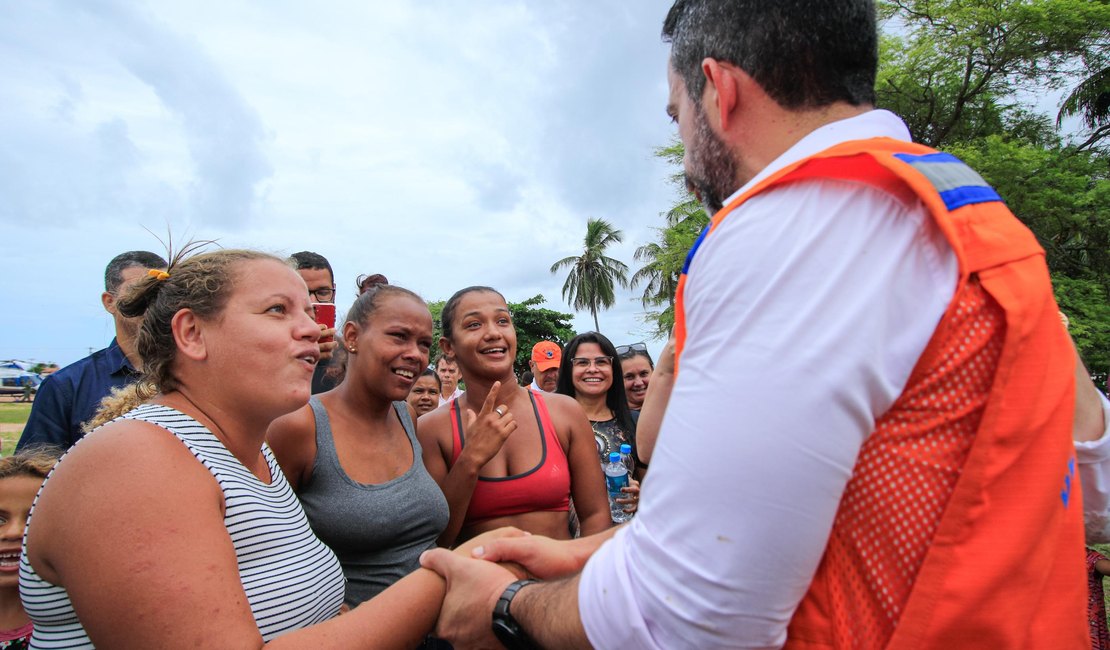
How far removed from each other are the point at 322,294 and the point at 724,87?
4.45 meters

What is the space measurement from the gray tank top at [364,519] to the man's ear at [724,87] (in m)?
2.00

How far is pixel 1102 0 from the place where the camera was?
15.3m

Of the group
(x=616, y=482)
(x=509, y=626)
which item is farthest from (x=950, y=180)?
(x=616, y=482)

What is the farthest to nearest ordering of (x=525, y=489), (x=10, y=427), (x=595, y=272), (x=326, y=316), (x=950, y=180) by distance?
1. (x=595, y=272)
2. (x=10, y=427)
3. (x=326, y=316)
4. (x=525, y=489)
5. (x=950, y=180)

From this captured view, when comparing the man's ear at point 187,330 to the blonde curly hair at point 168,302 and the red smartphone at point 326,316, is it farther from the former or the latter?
the red smartphone at point 326,316

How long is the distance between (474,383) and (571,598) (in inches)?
88.3

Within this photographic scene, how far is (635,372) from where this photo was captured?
6.03m

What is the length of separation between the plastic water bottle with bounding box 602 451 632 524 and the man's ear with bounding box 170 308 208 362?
111 inches

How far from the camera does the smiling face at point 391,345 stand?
294 centimetres

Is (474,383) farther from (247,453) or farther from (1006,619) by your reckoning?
(1006,619)

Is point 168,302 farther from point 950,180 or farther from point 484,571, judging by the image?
point 950,180

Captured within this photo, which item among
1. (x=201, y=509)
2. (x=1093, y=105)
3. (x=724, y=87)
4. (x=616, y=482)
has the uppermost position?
(x=1093, y=105)

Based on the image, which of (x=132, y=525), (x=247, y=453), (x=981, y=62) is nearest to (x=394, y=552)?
(x=247, y=453)

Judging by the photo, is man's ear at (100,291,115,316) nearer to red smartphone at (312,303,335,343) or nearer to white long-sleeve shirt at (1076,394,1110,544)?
red smartphone at (312,303,335,343)
